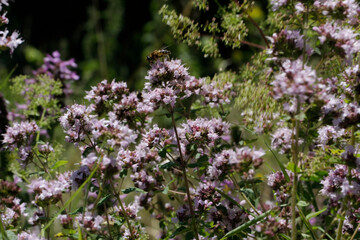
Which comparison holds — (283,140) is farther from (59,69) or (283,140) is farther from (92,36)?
(92,36)

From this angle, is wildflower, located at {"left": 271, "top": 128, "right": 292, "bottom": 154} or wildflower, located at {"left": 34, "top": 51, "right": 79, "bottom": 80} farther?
wildflower, located at {"left": 34, "top": 51, "right": 79, "bottom": 80}

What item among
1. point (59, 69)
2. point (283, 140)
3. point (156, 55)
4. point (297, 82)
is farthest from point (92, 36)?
point (297, 82)

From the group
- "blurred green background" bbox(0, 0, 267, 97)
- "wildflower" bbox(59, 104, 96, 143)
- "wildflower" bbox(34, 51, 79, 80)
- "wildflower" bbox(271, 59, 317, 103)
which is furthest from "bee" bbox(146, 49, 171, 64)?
"blurred green background" bbox(0, 0, 267, 97)

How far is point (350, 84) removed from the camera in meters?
1.16

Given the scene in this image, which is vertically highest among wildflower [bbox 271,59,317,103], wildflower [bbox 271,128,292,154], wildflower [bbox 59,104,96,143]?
wildflower [bbox 271,128,292,154]

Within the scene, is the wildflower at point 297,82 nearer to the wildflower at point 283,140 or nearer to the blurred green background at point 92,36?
the wildflower at point 283,140

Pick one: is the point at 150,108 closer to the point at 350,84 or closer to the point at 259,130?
the point at 259,130

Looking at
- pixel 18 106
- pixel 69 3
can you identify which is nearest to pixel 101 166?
pixel 18 106

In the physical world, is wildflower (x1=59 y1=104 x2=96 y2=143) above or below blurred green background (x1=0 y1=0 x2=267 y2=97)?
below

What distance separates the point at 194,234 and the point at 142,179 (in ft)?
1.08

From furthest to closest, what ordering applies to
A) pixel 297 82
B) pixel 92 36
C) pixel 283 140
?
pixel 92 36
pixel 283 140
pixel 297 82

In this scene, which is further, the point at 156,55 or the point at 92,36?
the point at 92,36

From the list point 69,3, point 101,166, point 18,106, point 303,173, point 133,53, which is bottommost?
point 303,173

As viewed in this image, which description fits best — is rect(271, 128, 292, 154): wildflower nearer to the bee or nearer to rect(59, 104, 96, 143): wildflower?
the bee
